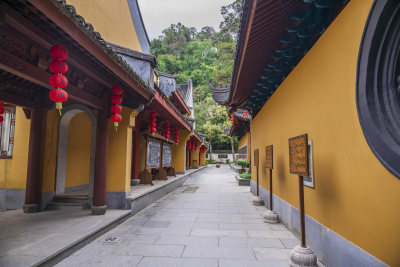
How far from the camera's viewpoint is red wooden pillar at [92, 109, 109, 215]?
17.1ft

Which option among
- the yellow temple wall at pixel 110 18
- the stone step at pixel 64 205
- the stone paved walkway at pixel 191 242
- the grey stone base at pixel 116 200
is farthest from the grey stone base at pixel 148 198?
the yellow temple wall at pixel 110 18

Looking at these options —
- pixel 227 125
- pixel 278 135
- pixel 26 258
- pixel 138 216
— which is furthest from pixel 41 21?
pixel 227 125

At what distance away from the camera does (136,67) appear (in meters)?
6.36

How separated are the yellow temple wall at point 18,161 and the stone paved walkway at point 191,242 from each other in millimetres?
3121

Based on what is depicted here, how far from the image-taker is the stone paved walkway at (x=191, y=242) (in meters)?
3.36

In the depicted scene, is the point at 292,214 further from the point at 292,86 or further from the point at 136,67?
the point at 136,67

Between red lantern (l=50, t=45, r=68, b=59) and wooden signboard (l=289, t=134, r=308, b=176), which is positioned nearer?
wooden signboard (l=289, t=134, r=308, b=176)

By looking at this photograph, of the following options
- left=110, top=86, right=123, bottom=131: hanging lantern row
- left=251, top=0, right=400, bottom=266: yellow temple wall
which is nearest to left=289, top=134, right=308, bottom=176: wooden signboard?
left=251, top=0, right=400, bottom=266: yellow temple wall

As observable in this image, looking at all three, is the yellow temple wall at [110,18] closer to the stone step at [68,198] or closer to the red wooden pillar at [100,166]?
the red wooden pillar at [100,166]

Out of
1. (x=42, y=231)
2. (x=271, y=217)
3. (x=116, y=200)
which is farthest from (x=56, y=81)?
(x=271, y=217)

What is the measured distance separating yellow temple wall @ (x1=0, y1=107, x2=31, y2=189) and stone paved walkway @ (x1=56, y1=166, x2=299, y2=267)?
10.2 ft

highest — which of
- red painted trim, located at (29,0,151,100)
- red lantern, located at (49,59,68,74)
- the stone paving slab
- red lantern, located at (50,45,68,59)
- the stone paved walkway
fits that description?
red painted trim, located at (29,0,151,100)

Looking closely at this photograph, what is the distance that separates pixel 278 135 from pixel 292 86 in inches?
61.3

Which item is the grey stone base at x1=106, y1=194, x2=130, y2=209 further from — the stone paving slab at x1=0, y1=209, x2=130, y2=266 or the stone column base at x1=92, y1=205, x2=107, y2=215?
the stone column base at x1=92, y1=205, x2=107, y2=215
